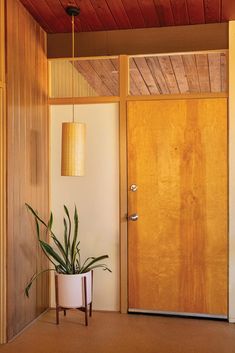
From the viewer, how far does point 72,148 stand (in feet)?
11.9

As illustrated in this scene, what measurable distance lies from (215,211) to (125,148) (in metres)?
0.98

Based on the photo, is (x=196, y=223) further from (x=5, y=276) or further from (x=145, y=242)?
(x=5, y=276)

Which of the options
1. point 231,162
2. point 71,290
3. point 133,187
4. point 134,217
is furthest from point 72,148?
point 231,162

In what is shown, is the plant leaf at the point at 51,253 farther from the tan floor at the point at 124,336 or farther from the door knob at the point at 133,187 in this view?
the door knob at the point at 133,187

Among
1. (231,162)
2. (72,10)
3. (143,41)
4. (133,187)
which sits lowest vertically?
(133,187)

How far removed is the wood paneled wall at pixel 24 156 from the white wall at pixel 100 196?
290 mm

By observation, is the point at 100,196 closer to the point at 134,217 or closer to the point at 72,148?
the point at 134,217

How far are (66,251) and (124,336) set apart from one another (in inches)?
34.2

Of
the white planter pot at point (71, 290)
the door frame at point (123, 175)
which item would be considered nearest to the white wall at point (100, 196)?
the door frame at point (123, 175)

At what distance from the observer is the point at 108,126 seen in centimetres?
402

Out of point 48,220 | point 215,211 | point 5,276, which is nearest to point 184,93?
point 215,211

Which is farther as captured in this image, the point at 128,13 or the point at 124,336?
the point at 128,13

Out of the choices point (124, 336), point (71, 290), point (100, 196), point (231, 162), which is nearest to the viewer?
point (124, 336)

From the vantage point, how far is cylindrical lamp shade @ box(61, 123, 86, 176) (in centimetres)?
363
